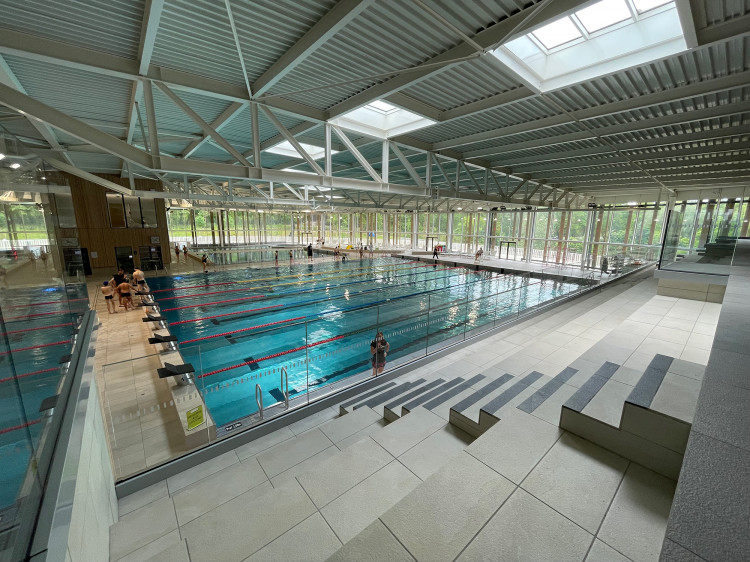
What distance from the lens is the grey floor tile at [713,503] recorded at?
1.02m

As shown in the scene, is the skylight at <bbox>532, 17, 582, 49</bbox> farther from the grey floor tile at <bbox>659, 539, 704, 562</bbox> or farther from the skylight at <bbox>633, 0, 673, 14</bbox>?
the grey floor tile at <bbox>659, 539, 704, 562</bbox>

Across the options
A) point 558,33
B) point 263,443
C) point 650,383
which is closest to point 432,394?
point 263,443

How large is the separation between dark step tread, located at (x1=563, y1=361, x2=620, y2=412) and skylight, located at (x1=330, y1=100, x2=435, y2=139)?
594 centimetres

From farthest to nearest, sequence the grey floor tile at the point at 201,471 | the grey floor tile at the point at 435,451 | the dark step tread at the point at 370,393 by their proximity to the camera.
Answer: the dark step tread at the point at 370,393, the grey floor tile at the point at 201,471, the grey floor tile at the point at 435,451

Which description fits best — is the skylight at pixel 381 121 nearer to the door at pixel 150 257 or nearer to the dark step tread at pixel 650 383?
the dark step tread at pixel 650 383

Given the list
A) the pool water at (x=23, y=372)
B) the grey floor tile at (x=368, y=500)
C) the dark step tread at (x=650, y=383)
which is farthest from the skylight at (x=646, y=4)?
the pool water at (x=23, y=372)

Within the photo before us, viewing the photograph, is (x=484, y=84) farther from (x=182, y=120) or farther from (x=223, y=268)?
(x=223, y=268)

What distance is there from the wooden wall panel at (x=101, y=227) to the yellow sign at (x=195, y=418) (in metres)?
17.1

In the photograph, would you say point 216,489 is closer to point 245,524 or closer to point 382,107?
point 245,524

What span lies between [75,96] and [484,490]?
9.20 m

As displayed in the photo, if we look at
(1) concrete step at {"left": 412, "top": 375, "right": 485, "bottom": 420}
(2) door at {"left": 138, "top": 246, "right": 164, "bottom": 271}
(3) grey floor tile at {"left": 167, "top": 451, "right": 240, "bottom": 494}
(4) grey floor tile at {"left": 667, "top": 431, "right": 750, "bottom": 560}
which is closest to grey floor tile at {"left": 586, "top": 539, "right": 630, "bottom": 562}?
(4) grey floor tile at {"left": 667, "top": 431, "right": 750, "bottom": 560}

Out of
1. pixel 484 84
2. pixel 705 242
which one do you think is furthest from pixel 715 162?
pixel 484 84

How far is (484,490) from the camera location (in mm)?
1947

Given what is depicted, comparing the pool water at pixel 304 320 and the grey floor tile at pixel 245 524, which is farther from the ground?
the grey floor tile at pixel 245 524
